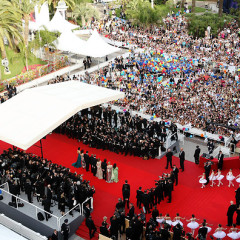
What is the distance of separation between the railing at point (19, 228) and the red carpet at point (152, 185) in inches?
118

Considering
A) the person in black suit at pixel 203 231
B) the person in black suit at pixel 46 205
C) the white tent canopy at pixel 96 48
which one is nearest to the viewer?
the person in black suit at pixel 203 231

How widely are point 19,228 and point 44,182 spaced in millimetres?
2584

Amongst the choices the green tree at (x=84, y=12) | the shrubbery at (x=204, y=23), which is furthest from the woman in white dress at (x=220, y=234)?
the green tree at (x=84, y=12)

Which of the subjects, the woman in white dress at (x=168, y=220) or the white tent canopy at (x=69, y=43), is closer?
the woman in white dress at (x=168, y=220)

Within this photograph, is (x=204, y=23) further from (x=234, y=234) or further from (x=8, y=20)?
(x=234, y=234)

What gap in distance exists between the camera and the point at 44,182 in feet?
68.9

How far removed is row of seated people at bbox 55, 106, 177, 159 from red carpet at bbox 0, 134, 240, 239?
52 cm

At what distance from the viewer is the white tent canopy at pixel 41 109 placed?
22.3 metres

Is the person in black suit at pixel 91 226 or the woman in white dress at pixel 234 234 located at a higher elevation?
the woman in white dress at pixel 234 234

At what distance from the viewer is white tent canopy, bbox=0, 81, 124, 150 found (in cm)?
2227

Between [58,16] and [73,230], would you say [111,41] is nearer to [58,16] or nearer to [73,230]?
[58,16]

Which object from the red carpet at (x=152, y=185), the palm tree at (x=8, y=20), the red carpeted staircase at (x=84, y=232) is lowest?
the red carpeted staircase at (x=84, y=232)

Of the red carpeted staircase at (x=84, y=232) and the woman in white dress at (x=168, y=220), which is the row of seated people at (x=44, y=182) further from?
the woman in white dress at (x=168, y=220)

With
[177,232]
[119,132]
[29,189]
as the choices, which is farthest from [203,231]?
[119,132]
